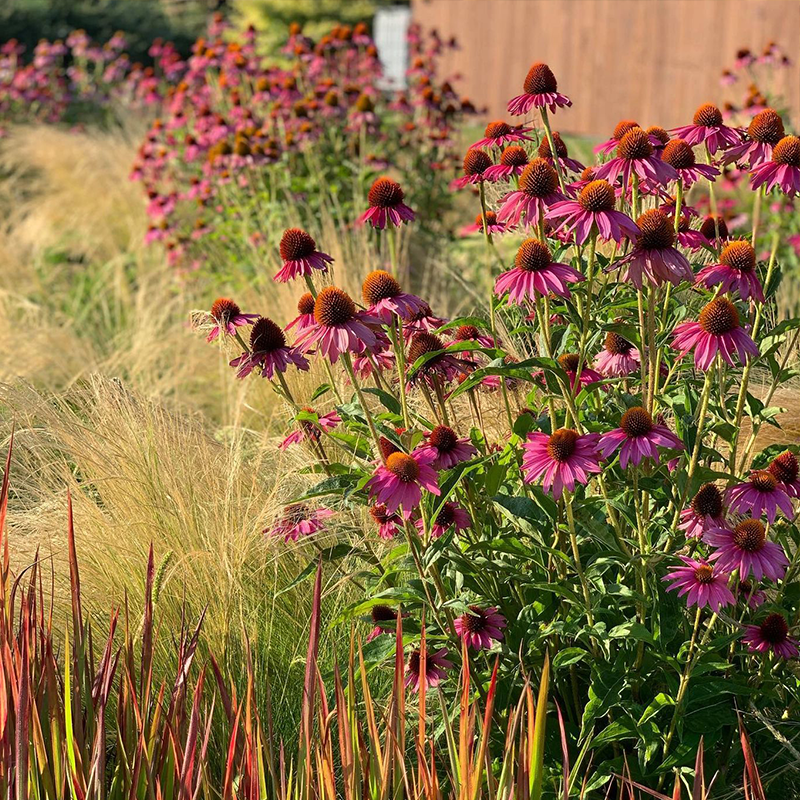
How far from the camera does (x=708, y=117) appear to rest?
191cm

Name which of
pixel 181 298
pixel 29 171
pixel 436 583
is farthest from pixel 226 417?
pixel 29 171

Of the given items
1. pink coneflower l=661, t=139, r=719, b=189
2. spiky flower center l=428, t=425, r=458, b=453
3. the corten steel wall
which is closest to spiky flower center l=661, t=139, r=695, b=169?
pink coneflower l=661, t=139, r=719, b=189

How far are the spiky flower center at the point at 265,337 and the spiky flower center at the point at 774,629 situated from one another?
899 millimetres

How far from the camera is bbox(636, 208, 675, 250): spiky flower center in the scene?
1.60 meters

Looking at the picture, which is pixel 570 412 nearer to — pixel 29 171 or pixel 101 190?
pixel 101 190

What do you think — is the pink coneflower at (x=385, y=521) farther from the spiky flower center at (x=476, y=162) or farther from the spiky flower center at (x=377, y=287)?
A: the spiky flower center at (x=476, y=162)

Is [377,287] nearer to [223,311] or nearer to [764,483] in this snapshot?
[223,311]

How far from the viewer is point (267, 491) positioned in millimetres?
2631

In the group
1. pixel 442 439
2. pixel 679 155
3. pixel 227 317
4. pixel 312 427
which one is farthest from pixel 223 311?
pixel 679 155

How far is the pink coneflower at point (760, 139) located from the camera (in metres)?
1.81

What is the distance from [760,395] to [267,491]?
4.11 feet

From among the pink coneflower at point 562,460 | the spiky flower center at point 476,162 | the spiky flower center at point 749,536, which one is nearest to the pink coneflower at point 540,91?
the spiky flower center at point 476,162

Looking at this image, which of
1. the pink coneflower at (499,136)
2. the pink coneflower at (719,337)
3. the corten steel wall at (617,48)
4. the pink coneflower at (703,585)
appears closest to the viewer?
the pink coneflower at (719,337)

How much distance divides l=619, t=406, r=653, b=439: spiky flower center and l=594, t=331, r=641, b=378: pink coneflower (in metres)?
0.40
